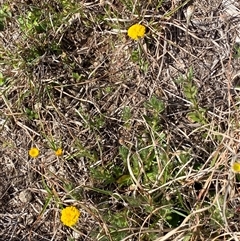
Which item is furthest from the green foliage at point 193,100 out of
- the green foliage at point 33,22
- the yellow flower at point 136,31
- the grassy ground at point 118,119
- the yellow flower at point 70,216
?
the green foliage at point 33,22

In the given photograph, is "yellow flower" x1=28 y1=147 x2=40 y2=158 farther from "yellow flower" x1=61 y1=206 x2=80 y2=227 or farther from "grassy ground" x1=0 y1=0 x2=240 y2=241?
"yellow flower" x1=61 y1=206 x2=80 y2=227

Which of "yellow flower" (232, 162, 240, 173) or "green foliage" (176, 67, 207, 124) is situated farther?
"green foliage" (176, 67, 207, 124)

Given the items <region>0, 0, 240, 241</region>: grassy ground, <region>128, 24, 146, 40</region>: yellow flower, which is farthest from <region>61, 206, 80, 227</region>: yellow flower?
<region>128, 24, 146, 40</region>: yellow flower

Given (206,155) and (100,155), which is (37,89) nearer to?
(100,155)

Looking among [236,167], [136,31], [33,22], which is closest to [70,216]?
[236,167]

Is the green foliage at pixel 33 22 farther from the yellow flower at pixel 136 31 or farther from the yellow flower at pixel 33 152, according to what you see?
the yellow flower at pixel 33 152

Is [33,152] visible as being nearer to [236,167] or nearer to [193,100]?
[193,100]
